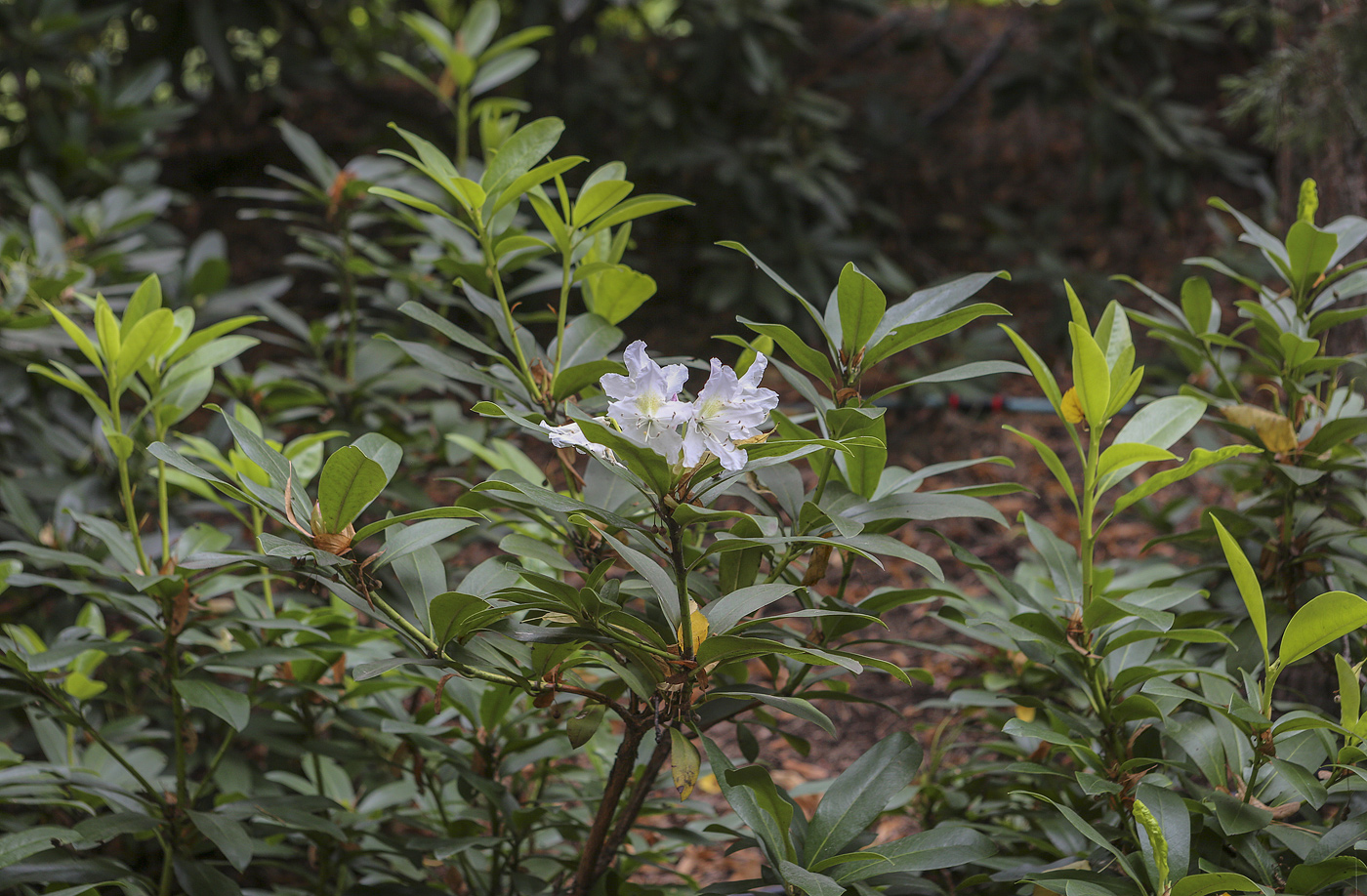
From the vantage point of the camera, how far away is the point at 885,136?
326 cm

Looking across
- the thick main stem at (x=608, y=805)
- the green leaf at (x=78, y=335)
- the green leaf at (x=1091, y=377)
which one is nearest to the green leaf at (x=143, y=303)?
the green leaf at (x=78, y=335)

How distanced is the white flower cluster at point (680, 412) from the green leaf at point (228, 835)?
2.09ft

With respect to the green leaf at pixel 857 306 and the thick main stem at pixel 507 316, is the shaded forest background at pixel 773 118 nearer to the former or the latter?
the thick main stem at pixel 507 316

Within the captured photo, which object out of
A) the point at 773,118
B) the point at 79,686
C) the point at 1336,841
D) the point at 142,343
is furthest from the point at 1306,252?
the point at 773,118

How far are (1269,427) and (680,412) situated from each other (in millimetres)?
795

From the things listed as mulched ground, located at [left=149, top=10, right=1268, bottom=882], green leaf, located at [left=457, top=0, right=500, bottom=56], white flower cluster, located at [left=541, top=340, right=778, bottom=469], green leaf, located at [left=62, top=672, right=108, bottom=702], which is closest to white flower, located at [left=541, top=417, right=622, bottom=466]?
white flower cluster, located at [left=541, top=340, right=778, bottom=469]

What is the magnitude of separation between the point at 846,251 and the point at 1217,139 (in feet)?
4.34

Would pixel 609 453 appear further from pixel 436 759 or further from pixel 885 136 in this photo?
pixel 885 136

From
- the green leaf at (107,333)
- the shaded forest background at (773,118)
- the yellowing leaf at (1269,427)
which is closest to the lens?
the green leaf at (107,333)

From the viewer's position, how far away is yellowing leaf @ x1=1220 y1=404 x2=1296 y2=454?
3.45 feet

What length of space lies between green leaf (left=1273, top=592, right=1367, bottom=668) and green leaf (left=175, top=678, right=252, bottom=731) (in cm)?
95

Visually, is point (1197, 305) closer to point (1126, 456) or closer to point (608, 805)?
point (1126, 456)

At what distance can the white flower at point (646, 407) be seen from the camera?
65 centimetres

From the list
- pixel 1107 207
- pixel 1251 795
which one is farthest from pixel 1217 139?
pixel 1251 795
